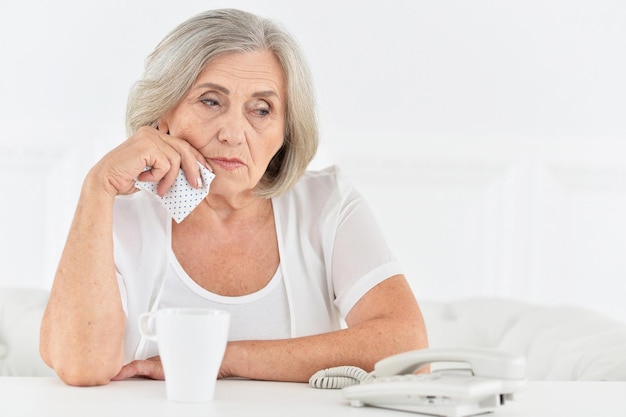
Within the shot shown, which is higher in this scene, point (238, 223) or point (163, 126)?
point (163, 126)

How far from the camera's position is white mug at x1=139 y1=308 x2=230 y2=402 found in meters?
1.15

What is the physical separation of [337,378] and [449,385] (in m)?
0.31

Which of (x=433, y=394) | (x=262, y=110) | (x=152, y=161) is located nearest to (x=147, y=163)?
(x=152, y=161)

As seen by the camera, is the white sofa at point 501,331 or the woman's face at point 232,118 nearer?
the woman's face at point 232,118

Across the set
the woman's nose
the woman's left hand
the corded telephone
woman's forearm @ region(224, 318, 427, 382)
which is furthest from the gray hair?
the corded telephone

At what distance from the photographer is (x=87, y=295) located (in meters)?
1.57

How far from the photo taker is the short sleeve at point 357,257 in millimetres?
1839

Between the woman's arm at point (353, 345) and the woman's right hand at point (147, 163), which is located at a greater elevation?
the woman's right hand at point (147, 163)

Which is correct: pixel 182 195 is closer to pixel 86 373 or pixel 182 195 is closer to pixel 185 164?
pixel 185 164

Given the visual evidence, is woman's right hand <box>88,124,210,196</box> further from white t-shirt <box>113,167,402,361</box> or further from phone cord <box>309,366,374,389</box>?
phone cord <box>309,366,374,389</box>

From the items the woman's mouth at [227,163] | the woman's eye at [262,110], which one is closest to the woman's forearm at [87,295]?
the woman's mouth at [227,163]

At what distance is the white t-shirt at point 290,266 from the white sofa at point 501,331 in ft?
1.76

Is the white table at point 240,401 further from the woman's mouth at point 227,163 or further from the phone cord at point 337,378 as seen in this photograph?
the woman's mouth at point 227,163


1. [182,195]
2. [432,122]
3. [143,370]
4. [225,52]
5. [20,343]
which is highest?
[225,52]
